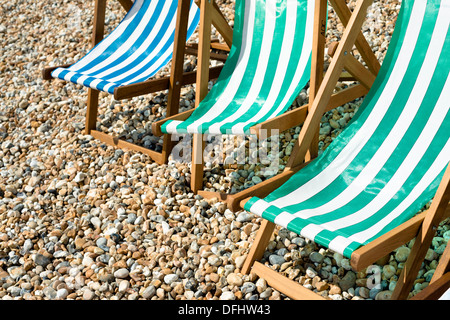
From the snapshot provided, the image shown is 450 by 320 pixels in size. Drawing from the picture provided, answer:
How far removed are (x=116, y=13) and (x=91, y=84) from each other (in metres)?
2.26

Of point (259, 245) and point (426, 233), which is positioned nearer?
point (426, 233)

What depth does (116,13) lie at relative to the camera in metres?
5.51

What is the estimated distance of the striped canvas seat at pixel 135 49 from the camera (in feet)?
12.1

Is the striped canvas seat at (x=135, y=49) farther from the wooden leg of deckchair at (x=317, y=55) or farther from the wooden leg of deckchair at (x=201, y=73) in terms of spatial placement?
the wooden leg of deckchair at (x=317, y=55)

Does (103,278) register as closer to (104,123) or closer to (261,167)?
(261,167)

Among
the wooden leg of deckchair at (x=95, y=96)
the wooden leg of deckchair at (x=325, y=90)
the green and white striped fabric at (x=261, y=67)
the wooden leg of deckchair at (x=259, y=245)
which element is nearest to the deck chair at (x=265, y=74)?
the green and white striped fabric at (x=261, y=67)

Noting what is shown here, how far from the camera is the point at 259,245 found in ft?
8.42

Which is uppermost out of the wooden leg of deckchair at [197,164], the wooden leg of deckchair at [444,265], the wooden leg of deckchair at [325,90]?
the wooden leg of deckchair at [325,90]

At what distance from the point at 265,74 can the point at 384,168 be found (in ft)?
3.47

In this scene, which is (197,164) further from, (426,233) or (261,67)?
(426,233)

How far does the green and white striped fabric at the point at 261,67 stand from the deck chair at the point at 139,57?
16 cm

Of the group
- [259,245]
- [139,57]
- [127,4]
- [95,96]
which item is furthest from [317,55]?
[127,4]

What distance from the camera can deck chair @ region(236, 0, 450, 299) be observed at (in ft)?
7.00

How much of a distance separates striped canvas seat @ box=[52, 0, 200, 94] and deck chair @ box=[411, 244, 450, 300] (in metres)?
2.20
